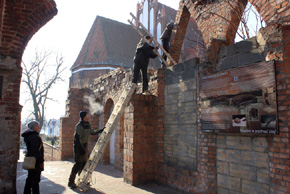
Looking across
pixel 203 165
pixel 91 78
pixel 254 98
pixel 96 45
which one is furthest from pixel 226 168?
pixel 96 45

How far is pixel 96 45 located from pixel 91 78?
3966 mm

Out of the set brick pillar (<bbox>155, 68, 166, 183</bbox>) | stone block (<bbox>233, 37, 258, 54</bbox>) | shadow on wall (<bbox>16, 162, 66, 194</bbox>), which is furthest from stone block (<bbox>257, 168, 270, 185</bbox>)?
shadow on wall (<bbox>16, 162, 66, 194</bbox>)

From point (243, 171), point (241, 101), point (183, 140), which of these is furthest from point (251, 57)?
point (183, 140)

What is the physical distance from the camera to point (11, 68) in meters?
5.32

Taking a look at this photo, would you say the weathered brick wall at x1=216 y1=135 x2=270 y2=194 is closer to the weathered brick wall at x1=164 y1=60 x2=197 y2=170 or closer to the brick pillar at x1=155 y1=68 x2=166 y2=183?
the weathered brick wall at x1=164 y1=60 x2=197 y2=170

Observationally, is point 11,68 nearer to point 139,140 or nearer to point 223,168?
point 139,140

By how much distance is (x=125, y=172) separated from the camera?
7168 millimetres

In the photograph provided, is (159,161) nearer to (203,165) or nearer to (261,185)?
(203,165)

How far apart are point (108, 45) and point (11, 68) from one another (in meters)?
21.8

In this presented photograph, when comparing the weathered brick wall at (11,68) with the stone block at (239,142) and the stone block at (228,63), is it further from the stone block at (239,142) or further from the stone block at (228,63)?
the stone block at (239,142)

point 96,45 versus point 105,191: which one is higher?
point 96,45

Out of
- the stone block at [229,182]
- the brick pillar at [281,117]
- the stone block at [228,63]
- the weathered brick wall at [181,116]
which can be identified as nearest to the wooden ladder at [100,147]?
the weathered brick wall at [181,116]

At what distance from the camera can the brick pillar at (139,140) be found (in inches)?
271

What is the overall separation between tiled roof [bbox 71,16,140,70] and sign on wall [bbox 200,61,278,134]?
789 inches
